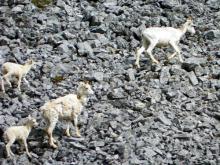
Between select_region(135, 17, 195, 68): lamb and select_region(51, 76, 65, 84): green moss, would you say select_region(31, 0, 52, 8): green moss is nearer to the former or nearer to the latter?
select_region(135, 17, 195, 68): lamb

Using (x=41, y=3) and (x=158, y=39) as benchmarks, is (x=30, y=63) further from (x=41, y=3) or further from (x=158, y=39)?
(x=41, y=3)

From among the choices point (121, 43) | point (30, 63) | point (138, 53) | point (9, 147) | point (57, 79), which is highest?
point (138, 53)

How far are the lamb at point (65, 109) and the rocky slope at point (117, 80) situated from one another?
492 mm

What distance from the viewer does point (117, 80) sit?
25.2 meters

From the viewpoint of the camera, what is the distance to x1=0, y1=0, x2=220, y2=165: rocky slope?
847 inches

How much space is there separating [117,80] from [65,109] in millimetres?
3834

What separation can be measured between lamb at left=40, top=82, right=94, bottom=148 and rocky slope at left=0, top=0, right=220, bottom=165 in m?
0.49

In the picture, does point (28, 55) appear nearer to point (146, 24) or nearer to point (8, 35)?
point (8, 35)

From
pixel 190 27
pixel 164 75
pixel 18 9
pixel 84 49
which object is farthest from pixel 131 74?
pixel 18 9

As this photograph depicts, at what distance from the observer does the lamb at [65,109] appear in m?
21.5

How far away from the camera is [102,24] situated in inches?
1172

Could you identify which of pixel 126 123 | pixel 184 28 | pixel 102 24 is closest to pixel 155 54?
pixel 184 28

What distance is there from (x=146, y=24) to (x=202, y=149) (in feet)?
30.8

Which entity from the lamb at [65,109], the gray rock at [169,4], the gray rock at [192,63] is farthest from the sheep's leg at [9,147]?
the gray rock at [169,4]
